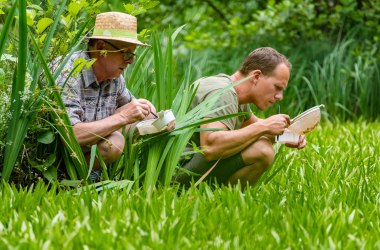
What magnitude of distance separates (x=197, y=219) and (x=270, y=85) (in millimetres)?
1426

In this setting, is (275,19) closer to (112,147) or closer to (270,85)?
(270,85)

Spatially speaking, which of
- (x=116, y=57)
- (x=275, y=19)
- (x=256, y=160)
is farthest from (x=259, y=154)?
(x=275, y=19)

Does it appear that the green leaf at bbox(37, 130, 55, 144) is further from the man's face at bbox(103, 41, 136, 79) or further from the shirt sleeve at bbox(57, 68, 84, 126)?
the man's face at bbox(103, 41, 136, 79)

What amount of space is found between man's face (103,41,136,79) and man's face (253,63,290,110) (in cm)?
78

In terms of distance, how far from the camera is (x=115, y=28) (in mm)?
4711

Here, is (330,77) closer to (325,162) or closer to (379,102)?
(379,102)

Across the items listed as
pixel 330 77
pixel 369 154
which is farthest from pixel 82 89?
pixel 330 77

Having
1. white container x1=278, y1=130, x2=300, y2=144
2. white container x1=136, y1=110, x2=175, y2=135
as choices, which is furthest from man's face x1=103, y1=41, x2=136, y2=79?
white container x1=278, y1=130, x2=300, y2=144

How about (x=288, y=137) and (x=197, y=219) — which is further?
(x=288, y=137)

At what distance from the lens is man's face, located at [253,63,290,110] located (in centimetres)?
511

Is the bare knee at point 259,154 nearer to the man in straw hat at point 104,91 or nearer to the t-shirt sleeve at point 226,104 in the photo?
the t-shirt sleeve at point 226,104

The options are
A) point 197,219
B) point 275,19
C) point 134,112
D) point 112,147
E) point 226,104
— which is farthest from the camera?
point 275,19

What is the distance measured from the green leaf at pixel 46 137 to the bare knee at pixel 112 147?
0.81 ft

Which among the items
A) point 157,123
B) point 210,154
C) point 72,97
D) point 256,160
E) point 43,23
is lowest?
point 256,160
